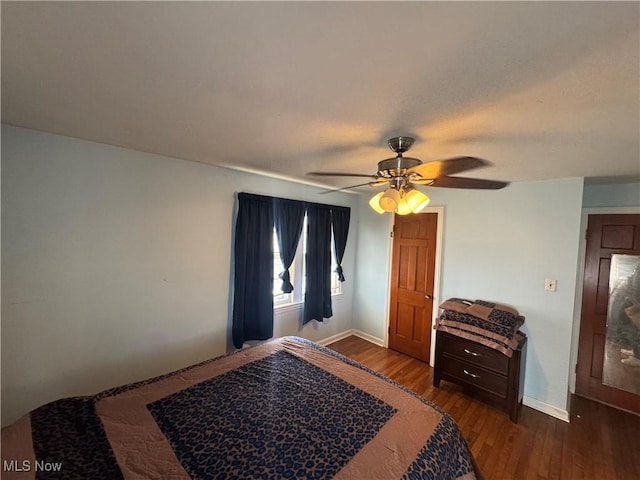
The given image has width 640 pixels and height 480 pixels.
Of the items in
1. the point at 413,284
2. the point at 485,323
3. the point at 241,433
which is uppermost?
the point at 413,284

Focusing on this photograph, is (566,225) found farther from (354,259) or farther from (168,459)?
(168,459)

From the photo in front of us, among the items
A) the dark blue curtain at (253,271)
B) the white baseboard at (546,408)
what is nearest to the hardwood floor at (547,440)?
the white baseboard at (546,408)

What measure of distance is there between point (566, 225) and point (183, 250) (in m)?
3.58

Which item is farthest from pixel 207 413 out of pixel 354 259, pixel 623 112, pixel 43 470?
pixel 354 259

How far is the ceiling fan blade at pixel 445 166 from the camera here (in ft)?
4.53

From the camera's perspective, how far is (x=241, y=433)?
1348 millimetres

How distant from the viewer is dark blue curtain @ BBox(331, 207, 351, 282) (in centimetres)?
377

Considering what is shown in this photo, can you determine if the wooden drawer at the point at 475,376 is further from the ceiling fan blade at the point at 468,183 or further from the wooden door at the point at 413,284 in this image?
the ceiling fan blade at the point at 468,183

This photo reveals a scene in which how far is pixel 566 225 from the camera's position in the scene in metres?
2.47

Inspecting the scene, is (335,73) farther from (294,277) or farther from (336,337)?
(336,337)

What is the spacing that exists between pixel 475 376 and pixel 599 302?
59.3 inches

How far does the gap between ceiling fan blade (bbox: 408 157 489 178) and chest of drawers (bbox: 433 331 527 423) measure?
194 cm

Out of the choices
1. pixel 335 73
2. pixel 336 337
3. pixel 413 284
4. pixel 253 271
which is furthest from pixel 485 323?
pixel 335 73

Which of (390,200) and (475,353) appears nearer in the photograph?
(390,200)
